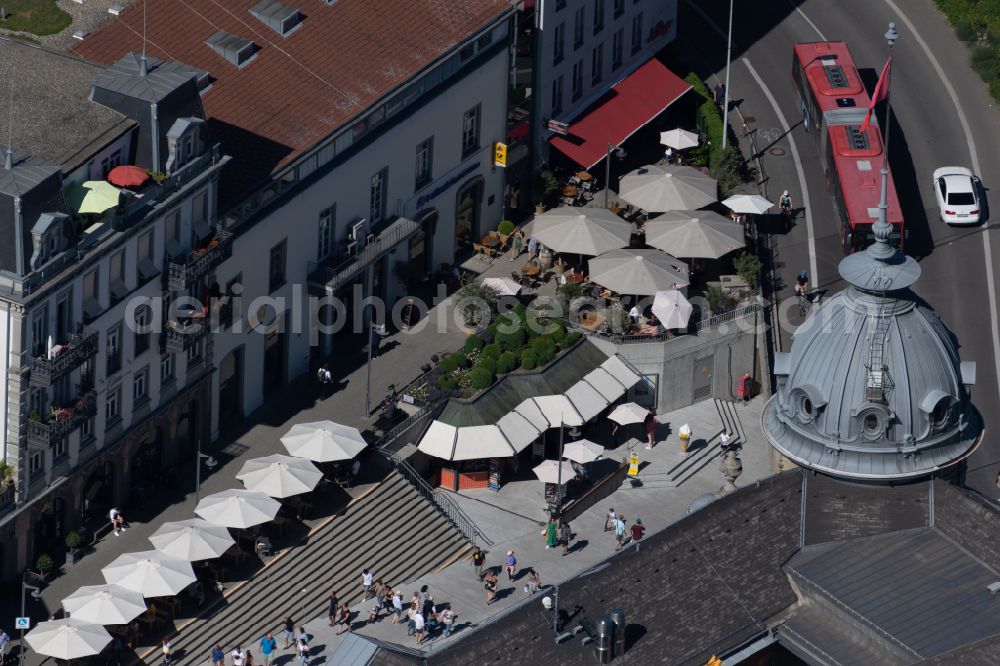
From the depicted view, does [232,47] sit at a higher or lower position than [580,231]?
higher

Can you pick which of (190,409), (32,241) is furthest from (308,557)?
(32,241)

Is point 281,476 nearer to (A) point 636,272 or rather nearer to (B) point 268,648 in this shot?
(B) point 268,648

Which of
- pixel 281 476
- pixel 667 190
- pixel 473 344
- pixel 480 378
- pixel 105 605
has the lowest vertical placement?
pixel 105 605

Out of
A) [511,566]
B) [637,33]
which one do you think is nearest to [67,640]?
[511,566]

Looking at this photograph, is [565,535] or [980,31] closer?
[565,535]

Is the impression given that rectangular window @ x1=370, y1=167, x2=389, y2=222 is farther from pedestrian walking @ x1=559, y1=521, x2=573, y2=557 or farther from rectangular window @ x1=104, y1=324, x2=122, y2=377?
rectangular window @ x1=104, y1=324, x2=122, y2=377

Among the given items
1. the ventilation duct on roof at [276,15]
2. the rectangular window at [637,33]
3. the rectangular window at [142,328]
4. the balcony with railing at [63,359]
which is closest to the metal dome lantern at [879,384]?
the balcony with railing at [63,359]
